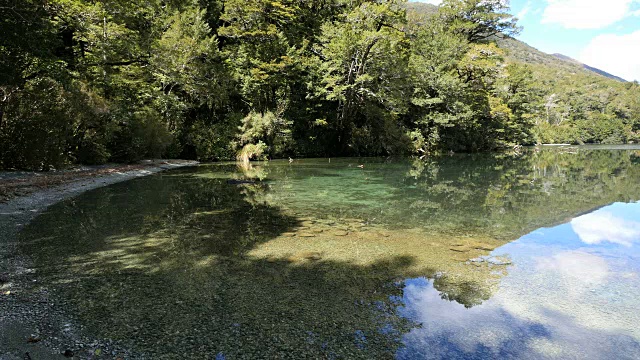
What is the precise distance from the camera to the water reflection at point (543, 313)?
3100 millimetres

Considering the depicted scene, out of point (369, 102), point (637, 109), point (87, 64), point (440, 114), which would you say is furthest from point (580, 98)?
point (87, 64)

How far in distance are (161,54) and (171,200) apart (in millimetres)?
12918

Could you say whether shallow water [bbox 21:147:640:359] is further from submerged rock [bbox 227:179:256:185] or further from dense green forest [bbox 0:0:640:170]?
dense green forest [bbox 0:0:640:170]

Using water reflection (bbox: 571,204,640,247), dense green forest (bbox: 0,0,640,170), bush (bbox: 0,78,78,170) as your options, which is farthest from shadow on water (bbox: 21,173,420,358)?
dense green forest (bbox: 0,0,640,170)

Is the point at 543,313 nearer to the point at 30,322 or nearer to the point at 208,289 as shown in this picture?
the point at 208,289

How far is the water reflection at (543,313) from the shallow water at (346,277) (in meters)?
0.02

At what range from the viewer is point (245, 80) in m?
27.0

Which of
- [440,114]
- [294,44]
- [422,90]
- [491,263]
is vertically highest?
[294,44]

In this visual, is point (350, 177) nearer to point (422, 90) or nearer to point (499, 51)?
point (422, 90)

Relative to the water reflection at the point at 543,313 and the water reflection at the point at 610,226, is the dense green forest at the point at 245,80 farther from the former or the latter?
the water reflection at the point at 610,226

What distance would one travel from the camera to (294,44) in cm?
2995

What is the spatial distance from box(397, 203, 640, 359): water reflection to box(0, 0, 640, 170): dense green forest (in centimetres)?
1265

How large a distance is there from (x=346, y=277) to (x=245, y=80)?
24660 millimetres

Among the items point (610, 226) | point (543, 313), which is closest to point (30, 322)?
point (543, 313)
